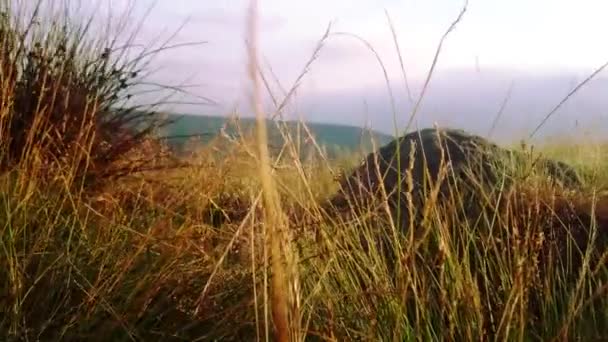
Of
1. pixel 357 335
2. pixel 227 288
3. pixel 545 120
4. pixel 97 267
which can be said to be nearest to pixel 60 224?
pixel 97 267

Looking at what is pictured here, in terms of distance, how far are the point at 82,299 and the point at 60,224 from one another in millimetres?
501

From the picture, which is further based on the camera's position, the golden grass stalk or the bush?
the bush

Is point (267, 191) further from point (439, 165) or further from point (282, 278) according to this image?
point (439, 165)

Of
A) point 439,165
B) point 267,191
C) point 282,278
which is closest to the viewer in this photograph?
point 267,191

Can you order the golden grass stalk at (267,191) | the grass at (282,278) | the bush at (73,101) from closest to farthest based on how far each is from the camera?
the golden grass stalk at (267,191) < the grass at (282,278) < the bush at (73,101)

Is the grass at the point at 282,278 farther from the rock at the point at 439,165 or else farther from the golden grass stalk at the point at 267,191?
the rock at the point at 439,165

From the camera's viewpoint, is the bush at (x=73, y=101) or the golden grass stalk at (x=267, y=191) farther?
the bush at (x=73, y=101)

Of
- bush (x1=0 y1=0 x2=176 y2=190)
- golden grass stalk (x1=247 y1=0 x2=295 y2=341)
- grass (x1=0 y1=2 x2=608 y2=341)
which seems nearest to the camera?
golden grass stalk (x1=247 y1=0 x2=295 y2=341)

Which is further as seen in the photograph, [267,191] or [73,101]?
[73,101]

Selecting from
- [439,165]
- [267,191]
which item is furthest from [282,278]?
[439,165]

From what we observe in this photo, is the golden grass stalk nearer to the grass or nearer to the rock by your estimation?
the grass

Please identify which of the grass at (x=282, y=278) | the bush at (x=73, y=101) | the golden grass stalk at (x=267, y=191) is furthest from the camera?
the bush at (x=73, y=101)

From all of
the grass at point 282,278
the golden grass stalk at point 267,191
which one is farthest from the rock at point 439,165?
the golden grass stalk at point 267,191

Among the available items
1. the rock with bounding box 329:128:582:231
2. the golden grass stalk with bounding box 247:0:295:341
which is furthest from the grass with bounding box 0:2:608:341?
the rock with bounding box 329:128:582:231
